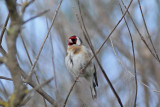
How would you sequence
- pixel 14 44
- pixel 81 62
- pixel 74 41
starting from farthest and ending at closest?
1. pixel 74 41
2. pixel 81 62
3. pixel 14 44

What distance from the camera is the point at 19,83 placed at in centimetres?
120

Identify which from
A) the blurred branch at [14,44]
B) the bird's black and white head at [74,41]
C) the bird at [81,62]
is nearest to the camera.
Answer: the blurred branch at [14,44]

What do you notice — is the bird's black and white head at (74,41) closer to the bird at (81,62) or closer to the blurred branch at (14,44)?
the bird at (81,62)

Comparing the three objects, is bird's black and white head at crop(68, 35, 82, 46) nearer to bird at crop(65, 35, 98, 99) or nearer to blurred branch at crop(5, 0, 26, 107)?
bird at crop(65, 35, 98, 99)

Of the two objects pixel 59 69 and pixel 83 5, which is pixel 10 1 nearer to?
pixel 59 69

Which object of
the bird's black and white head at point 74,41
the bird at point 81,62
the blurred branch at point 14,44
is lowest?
the bird at point 81,62

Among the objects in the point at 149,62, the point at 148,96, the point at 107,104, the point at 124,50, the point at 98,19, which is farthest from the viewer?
the point at 98,19

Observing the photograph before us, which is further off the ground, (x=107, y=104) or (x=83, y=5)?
(x=83, y=5)

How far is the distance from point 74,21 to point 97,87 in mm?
2263

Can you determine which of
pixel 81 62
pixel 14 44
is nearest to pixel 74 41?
pixel 81 62

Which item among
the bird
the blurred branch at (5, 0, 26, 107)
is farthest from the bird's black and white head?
the blurred branch at (5, 0, 26, 107)

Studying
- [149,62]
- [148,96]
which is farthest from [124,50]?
[148,96]

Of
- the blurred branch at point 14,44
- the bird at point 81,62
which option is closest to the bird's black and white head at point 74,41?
the bird at point 81,62

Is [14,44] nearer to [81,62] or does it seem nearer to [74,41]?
[81,62]
